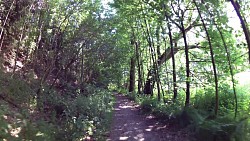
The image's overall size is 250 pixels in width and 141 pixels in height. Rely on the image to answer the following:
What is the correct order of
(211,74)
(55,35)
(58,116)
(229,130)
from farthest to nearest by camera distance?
1. (55,35)
2. (211,74)
3. (58,116)
4. (229,130)

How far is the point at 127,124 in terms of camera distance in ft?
35.0

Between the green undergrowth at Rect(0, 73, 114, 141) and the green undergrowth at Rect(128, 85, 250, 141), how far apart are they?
2573mm

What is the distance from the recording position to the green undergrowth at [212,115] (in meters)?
6.30

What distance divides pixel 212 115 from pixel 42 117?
561cm

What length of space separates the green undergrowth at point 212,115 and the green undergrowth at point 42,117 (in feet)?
8.44

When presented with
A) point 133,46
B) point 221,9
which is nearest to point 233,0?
point 221,9

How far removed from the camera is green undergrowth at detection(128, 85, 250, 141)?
6.30m

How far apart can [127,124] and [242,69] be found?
5279mm

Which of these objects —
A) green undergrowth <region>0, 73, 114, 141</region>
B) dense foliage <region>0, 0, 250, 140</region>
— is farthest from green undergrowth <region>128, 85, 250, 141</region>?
green undergrowth <region>0, 73, 114, 141</region>

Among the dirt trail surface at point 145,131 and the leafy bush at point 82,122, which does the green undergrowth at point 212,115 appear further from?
the leafy bush at point 82,122

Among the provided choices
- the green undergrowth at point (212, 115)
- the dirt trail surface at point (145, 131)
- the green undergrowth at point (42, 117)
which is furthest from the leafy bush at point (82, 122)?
the green undergrowth at point (212, 115)

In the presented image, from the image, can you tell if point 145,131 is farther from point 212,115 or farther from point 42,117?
point 42,117

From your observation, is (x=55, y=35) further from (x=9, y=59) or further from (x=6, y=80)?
(x=6, y=80)

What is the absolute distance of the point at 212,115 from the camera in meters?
7.87
